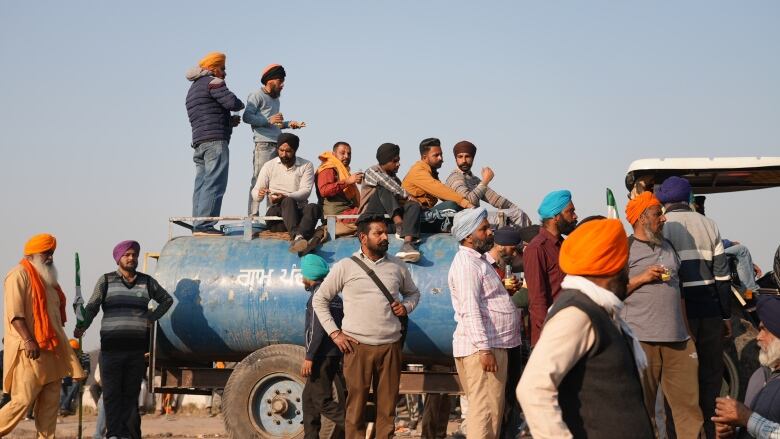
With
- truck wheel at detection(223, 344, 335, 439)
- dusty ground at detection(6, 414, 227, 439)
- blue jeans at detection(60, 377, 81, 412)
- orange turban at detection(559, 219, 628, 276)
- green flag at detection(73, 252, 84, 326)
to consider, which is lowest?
blue jeans at detection(60, 377, 81, 412)

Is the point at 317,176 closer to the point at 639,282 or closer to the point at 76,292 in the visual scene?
the point at 76,292

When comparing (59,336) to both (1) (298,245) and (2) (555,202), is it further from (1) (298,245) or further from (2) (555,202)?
(2) (555,202)

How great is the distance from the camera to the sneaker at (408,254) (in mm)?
10500

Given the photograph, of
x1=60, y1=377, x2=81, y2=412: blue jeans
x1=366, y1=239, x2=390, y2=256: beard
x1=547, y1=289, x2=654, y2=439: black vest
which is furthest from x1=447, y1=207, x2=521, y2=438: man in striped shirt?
x1=60, y1=377, x2=81, y2=412: blue jeans

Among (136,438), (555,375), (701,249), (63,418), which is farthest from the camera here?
(63,418)

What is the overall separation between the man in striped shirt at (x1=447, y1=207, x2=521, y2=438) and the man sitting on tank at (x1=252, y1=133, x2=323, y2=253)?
3.23m

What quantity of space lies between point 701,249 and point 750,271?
2057 millimetres

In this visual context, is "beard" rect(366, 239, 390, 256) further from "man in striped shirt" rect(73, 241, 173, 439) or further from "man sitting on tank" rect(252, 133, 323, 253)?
"man in striped shirt" rect(73, 241, 173, 439)

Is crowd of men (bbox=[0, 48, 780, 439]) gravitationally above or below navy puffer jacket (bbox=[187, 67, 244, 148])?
below

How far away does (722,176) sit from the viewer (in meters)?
11.2

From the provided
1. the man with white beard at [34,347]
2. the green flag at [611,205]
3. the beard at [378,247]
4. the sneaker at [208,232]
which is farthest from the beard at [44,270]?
the green flag at [611,205]

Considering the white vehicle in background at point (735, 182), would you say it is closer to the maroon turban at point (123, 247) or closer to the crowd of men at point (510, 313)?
the crowd of men at point (510, 313)

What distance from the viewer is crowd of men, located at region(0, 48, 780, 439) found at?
13.7 feet

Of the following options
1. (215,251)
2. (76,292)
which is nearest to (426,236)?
(215,251)
